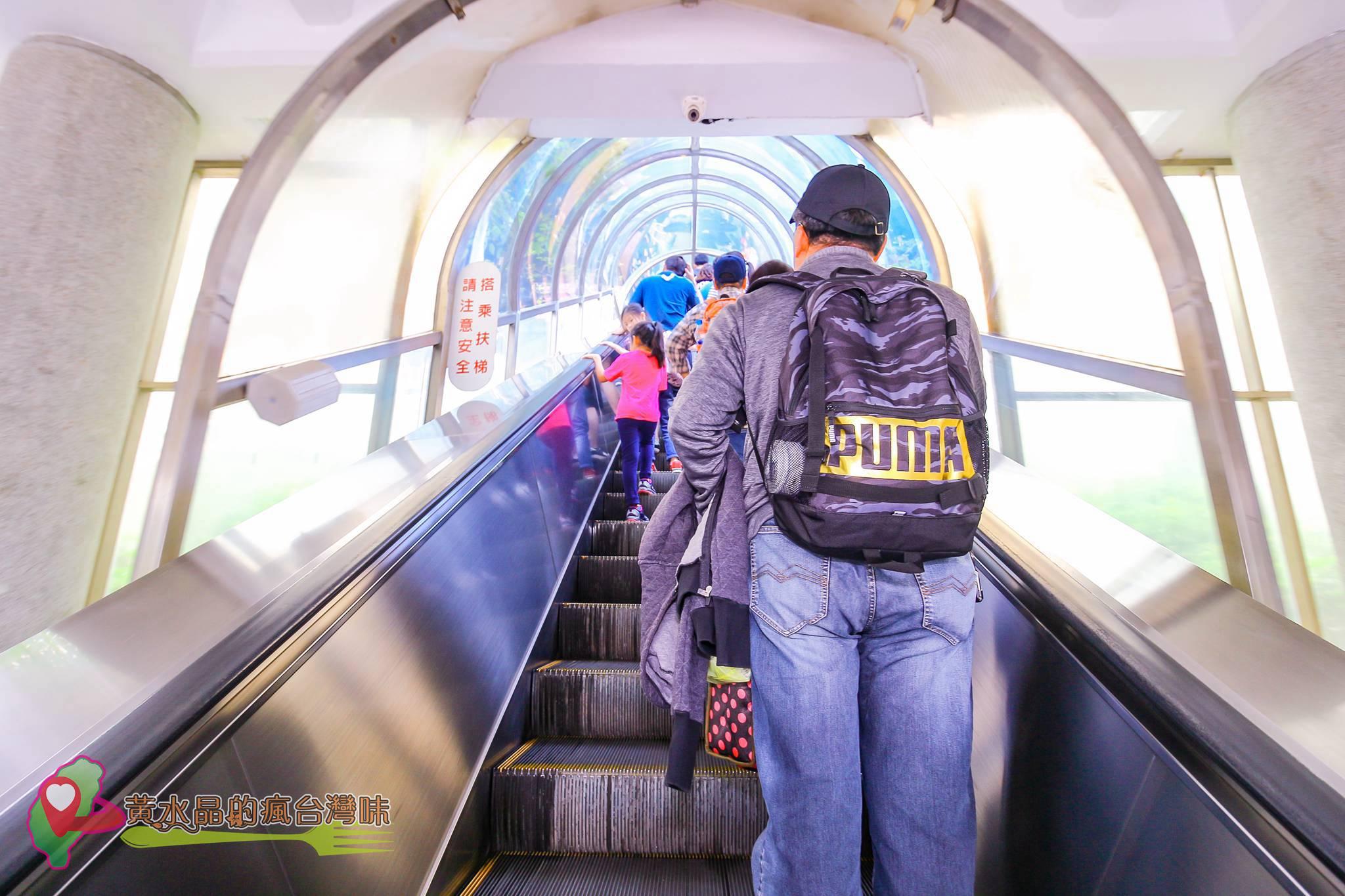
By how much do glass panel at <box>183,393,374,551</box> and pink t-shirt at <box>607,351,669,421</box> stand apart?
1.77 m

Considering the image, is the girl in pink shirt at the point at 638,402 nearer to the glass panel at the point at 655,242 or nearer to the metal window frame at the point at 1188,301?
the metal window frame at the point at 1188,301

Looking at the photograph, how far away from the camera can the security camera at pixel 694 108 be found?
3910 millimetres

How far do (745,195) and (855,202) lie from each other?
37.2 ft

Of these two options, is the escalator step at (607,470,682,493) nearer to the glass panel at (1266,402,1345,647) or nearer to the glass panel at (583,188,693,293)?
the glass panel at (1266,402,1345,647)

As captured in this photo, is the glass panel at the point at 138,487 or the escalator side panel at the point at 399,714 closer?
the escalator side panel at the point at 399,714

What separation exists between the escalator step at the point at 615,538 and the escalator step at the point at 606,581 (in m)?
0.54

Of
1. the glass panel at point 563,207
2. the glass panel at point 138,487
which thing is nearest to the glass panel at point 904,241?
the glass panel at point 563,207

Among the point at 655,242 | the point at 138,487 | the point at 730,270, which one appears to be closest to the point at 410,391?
the point at 138,487

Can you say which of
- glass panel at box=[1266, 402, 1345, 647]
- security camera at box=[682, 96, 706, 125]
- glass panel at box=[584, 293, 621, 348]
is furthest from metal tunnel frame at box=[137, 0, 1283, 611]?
glass panel at box=[584, 293, 621, 348]

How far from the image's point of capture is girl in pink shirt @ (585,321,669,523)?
15.9ft

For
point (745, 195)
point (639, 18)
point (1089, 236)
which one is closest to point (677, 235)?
point (745, 195)

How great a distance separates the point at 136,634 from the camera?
4.02 ft

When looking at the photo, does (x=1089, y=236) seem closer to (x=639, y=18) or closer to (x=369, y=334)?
(x=639, y=18)

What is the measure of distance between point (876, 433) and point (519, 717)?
181cm
